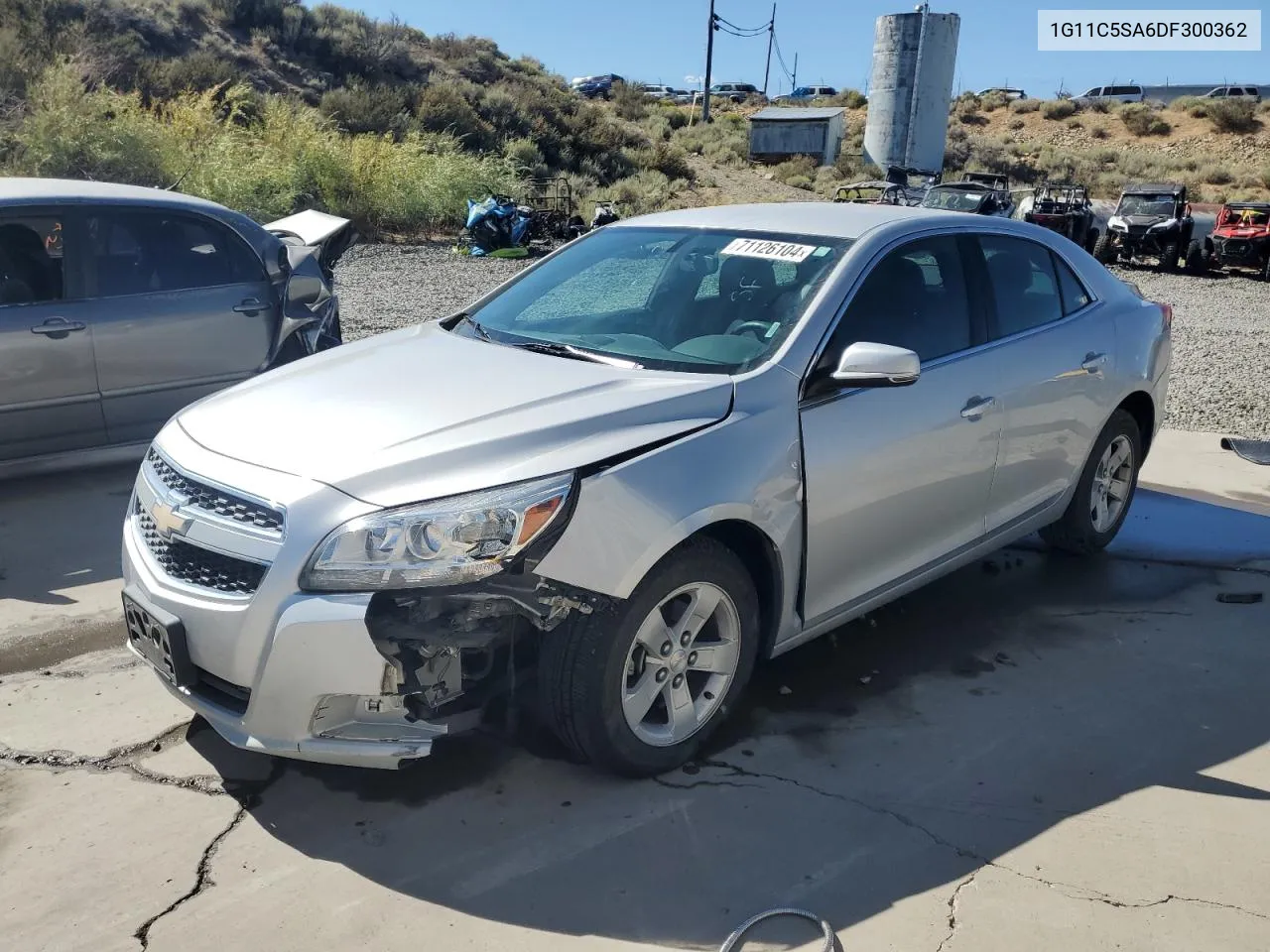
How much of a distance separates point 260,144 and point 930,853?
61.3 feet

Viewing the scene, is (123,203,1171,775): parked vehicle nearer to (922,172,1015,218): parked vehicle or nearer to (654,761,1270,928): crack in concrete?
(654,761,1270,928): crack in concrete

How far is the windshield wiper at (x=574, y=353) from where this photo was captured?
354 cm

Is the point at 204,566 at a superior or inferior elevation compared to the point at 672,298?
inferior

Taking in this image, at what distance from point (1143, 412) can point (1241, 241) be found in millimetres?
17981

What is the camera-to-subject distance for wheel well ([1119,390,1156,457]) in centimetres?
Answer: 514

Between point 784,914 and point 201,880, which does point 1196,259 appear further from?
point 201,880

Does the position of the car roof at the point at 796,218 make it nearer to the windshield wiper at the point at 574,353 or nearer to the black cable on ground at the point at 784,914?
the windshield wiper at the point at 574,353

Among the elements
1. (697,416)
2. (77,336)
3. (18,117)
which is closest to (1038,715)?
(697,416)

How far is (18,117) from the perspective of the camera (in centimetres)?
1803

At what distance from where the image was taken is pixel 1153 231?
2136 centimetres

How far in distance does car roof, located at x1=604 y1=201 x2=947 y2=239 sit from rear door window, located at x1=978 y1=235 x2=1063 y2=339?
12.7 inches

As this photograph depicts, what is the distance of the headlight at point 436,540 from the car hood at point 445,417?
0.15 ft

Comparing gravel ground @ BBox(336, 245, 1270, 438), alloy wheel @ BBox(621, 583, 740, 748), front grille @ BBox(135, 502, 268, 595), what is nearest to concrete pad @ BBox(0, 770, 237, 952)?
front grille @ BBox(135, 502, 268, 595)

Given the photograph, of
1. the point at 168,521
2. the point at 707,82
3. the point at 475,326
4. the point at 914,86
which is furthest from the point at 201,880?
the point at 707,82
